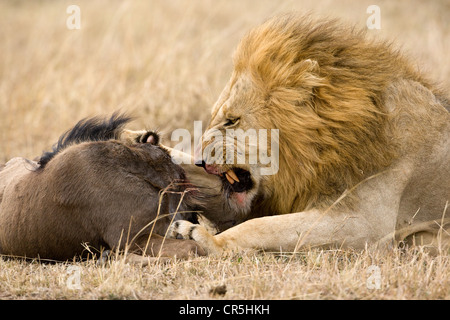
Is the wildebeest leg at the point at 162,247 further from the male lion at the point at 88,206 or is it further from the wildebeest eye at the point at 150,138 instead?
the wildebeest eye at the point at 150,138

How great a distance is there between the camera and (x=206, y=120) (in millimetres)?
7266

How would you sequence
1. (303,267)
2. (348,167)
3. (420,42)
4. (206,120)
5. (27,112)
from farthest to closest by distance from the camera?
(420,42) < (27,112) < (206,120) < (348,167) < (303,267)

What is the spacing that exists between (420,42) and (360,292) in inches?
304

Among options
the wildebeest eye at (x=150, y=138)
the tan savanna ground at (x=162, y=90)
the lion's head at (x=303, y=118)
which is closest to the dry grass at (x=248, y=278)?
the tan savanna ground at (x=162, y=90)

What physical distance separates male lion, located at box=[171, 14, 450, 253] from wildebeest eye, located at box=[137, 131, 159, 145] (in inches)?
16.0

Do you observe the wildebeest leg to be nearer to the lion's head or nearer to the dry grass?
the dry grass

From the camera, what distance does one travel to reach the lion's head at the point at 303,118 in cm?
370

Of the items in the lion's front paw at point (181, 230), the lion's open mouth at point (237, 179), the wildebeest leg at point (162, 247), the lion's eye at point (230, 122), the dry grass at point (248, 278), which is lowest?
the dry grass at point (248, 278)

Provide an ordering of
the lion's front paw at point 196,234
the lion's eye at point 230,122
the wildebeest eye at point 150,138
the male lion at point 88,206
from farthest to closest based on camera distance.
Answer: the wildebeest eye at point 150,138, the lion's eye at point 230,122, the lion's front paw at point 196,234, the male lion at point 88,206

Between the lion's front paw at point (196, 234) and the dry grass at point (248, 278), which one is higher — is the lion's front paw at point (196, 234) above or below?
above

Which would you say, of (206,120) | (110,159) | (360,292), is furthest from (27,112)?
(360,292)
